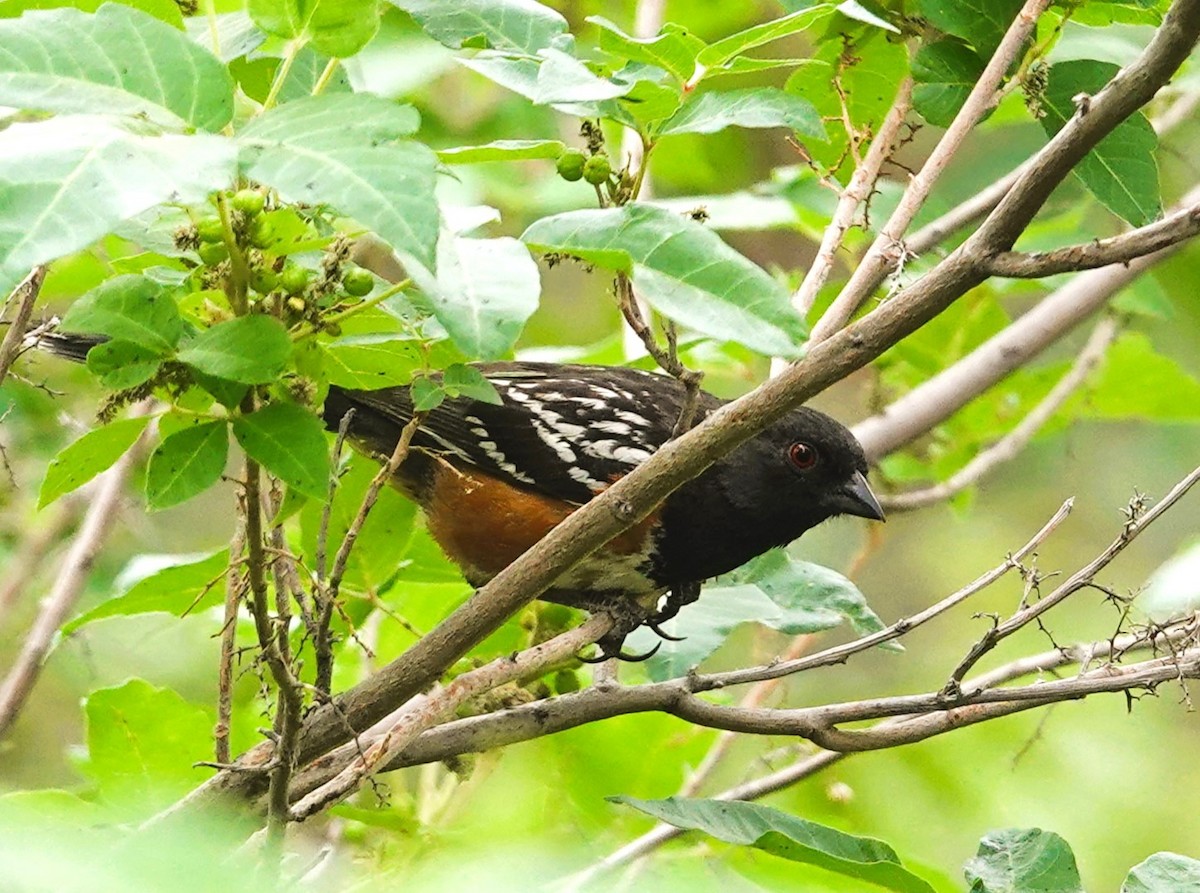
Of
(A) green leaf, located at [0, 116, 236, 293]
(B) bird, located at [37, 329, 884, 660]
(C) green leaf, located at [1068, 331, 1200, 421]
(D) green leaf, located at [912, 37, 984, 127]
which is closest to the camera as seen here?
(A) green leaf, located at [0, 116, 236, 293]

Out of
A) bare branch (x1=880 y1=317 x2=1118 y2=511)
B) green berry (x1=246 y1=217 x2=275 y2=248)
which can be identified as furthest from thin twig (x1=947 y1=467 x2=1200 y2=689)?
bare branch (x1=880 y1=317 x2=1118 y2=511)

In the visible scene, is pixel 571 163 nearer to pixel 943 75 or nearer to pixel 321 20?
pixel 321 20

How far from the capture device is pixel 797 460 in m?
2.99

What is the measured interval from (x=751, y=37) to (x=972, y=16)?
0.47 metres

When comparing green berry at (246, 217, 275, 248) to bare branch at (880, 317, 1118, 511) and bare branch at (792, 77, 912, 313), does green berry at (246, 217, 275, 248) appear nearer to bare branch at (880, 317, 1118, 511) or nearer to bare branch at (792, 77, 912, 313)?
bare branch at (792, 77, 912, 313)

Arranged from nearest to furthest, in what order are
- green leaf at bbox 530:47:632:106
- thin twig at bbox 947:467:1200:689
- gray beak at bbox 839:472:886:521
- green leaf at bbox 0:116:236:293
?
green leaf at bbox 0:116:236:293, green leaf at bbox 530:47:632:106, thin twig at bbox 947:467:1200:689, gray beak at bbox 839:472:886:521

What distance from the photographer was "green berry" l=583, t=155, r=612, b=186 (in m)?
1.54

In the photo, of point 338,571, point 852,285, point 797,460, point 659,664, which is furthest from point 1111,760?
point 338,571

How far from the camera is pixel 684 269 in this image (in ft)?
4.49

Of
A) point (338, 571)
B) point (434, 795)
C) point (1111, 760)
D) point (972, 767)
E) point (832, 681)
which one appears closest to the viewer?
point (338, 571)

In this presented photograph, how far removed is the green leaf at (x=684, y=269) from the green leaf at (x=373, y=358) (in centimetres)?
31

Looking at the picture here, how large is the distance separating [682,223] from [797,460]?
1.65 meters

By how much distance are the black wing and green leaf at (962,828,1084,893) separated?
1312 millimetres

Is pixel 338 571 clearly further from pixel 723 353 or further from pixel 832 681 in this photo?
pixel 832 681
